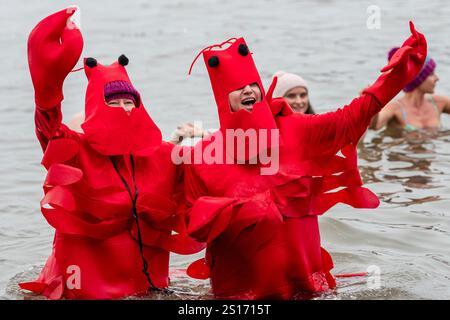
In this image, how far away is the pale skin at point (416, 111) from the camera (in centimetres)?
1148

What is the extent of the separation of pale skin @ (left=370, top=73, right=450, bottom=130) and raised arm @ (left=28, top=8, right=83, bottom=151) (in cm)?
635

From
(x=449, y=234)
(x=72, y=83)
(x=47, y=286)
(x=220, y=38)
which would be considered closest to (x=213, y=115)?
(x=72, y=83)

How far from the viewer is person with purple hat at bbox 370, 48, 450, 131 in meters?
11.5

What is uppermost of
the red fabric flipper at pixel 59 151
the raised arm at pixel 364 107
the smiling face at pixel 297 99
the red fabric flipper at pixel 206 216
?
the raised arm at pixel 364 107

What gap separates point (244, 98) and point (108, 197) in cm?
102

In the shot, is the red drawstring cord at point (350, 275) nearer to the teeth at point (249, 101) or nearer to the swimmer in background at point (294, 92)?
the teeth at point (249, 101)

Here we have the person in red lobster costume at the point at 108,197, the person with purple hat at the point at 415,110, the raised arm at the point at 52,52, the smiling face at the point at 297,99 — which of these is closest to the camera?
the raised arm at the point at 52,52

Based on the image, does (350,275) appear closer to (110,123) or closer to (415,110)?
(110,123)

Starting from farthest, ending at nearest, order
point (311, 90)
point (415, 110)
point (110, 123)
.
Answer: point (311, 90) → point (415, 110) → point (110, 123)

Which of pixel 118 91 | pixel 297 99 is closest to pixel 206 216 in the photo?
pixel 118 91

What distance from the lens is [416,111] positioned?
11609 millimetres

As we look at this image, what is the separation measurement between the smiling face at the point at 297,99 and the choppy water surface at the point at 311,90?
0.99 metres

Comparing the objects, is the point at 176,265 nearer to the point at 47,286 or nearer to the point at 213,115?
the point at 47,286

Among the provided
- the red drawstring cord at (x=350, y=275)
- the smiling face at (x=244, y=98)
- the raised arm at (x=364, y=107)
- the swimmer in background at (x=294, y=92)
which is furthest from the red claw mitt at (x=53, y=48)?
the swimmer in background at (x=294, y=92)
